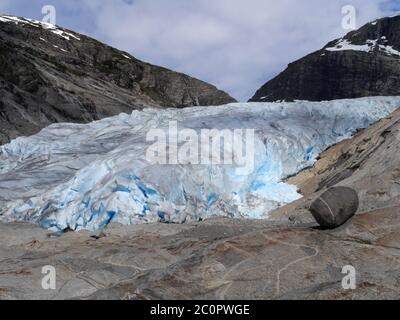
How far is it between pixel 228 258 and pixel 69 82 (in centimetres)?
5156

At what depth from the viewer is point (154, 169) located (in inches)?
862

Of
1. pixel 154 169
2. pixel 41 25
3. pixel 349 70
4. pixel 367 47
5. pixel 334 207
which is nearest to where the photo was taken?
pixel 334 207

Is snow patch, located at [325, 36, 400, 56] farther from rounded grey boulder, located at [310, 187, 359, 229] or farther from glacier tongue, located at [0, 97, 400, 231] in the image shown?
rounded grey boulder, located at [310, 187, 359, 229]

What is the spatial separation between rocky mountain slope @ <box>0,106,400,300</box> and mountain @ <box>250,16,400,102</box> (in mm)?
115715

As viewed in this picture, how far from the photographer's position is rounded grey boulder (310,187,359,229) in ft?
40.7

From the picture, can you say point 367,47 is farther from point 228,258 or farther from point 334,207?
point 228,258

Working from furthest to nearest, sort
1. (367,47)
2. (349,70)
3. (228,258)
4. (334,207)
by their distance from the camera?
1. (367,47)
2. (349,70)
3. (334,207)
4. (228,258)

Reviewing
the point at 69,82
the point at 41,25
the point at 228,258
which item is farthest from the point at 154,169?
the point at 41,25

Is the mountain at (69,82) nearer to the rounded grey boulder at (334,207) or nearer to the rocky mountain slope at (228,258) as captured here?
the rocky mountain slope at (228,258)

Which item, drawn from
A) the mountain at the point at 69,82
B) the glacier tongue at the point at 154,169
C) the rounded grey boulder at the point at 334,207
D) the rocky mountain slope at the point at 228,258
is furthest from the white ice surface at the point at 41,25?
the rounded grey boulder at the point at 334,207

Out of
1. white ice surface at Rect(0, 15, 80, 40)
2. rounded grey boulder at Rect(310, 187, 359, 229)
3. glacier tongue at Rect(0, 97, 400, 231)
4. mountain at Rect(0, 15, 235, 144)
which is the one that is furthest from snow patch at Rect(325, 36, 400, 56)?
rounded grey boulder at Rect(310, 187, 359, 229)

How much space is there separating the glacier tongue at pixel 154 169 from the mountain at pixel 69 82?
12794 mm

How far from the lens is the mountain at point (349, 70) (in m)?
128
